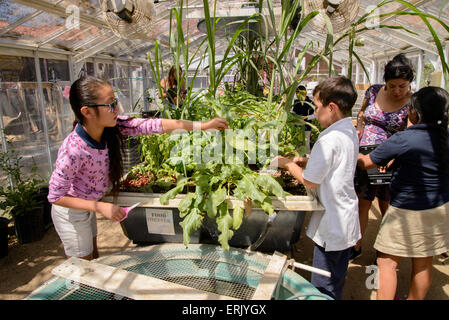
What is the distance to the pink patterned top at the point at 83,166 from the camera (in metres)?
1.10

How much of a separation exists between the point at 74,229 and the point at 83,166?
0.28 meters

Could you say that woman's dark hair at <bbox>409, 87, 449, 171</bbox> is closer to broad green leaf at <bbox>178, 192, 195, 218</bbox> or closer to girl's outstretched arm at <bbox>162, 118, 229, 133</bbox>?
girl's outstretched arm at <bbox>162, 118, 229, 133</bbox>

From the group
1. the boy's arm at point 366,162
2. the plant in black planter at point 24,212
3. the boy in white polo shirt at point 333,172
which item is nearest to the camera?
the boy in white polo shirt at point 333,172

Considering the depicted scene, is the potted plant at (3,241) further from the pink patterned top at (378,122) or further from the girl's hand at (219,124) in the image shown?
the pink patterned top at (378,122)

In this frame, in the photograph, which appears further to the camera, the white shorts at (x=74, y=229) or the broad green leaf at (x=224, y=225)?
the white shorts at (x=74, y=229)

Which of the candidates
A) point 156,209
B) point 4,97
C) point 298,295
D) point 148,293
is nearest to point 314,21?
point 156,209

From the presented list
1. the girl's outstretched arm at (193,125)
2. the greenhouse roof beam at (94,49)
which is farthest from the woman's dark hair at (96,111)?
the greenhouse roof beam at (94,49)

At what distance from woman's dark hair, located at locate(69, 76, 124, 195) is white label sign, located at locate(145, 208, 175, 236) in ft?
0.62

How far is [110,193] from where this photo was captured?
126cm

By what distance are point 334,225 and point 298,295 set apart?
414 millimetres

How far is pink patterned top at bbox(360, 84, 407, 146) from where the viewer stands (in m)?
1.73

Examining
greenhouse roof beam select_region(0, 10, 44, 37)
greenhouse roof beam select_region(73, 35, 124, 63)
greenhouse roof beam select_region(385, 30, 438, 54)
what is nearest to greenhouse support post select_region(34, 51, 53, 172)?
greenhouse roof beam select_region(0, 10, 44, 37)

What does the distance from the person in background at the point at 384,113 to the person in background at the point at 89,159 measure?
1.09m
